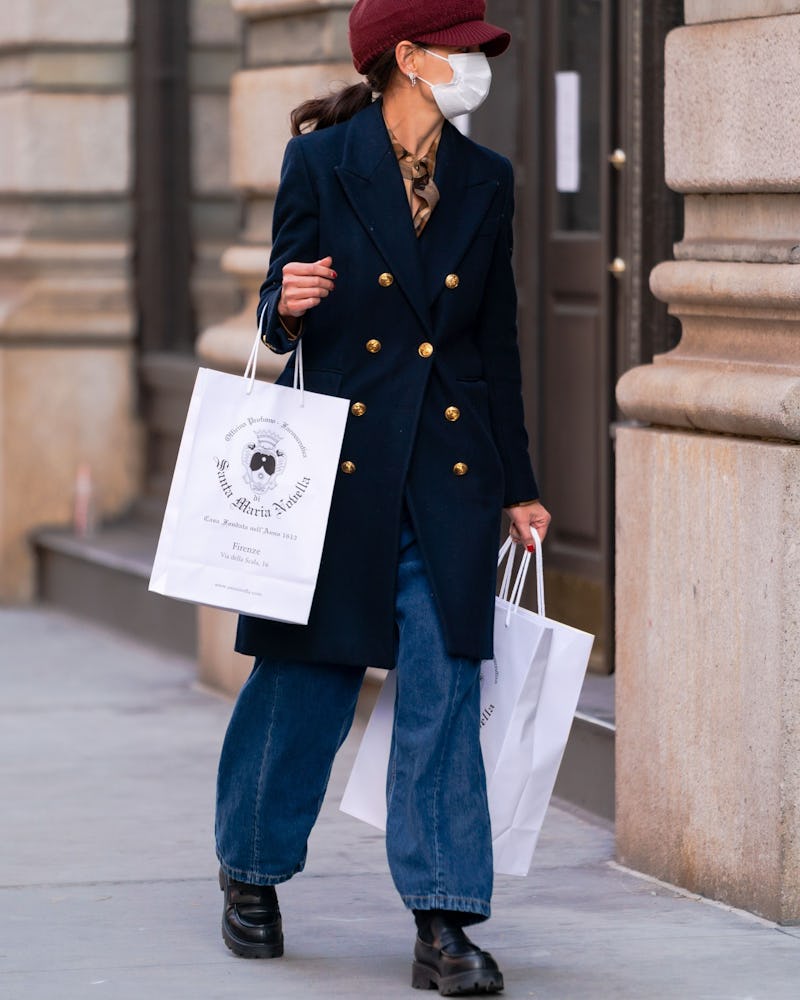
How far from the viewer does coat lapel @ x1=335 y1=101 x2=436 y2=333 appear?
4.45m

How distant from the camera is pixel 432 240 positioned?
452 centimetres

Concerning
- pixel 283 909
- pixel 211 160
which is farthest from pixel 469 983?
pixel 211 160

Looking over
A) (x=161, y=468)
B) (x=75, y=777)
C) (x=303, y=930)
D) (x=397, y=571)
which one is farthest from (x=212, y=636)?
(x=397, y=571)

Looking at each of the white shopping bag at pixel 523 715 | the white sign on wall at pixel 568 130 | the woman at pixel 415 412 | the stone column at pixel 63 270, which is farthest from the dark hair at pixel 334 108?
the stone column at pixel 63 270

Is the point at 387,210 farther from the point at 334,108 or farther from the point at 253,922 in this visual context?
the point at 253,922

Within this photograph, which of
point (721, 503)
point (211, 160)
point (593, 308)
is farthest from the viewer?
point (211, 160)

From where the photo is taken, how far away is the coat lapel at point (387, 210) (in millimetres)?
4453

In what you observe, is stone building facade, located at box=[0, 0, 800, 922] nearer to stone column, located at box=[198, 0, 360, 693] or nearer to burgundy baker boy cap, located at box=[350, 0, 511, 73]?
stone column, located at box=[198, 0, 360, 693]

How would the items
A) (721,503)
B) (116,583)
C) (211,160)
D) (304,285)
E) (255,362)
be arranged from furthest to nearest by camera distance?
(211,160), (116,583), (721,503), (255,362), (304,285)

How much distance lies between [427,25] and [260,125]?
3.46 metres

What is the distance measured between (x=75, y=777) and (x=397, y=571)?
98.3 inches

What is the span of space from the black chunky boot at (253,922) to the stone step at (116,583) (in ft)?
13.4

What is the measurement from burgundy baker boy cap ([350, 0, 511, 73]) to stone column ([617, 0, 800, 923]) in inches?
33.3

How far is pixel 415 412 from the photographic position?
4465 millimetres
